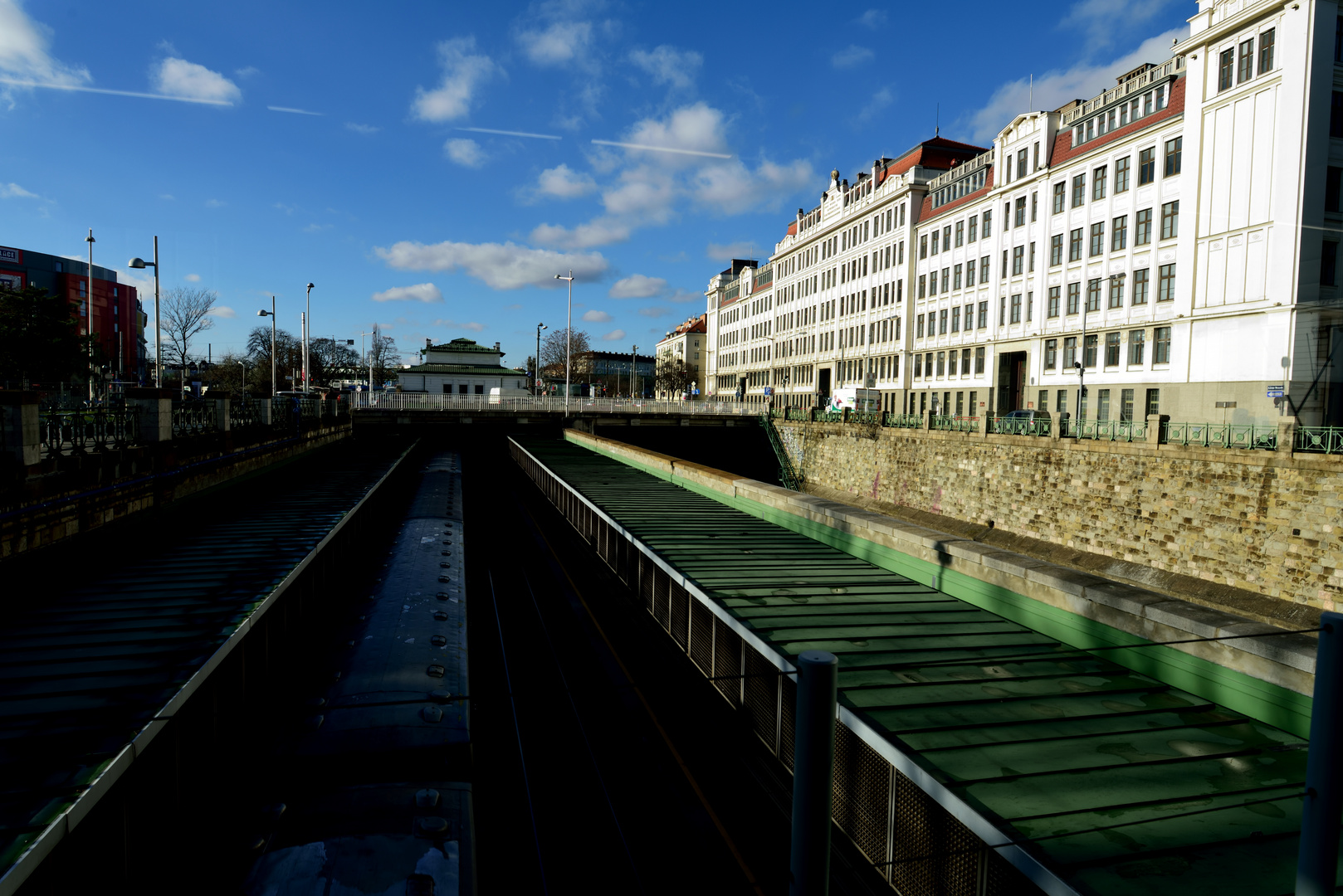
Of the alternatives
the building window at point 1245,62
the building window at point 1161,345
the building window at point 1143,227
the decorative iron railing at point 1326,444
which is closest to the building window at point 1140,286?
the building window at point 1143,227

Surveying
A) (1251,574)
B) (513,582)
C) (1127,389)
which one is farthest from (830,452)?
(513,582)

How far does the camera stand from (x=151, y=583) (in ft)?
31.1

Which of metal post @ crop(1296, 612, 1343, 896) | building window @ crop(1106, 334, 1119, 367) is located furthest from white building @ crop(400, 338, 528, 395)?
metal post @ crop(1296, 612, 1343, 896)

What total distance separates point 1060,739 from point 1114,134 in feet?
149

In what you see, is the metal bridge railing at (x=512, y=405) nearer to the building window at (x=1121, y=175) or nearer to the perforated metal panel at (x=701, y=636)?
the building window at (x=1121, y=175)

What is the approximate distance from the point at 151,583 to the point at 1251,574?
89.3 feet

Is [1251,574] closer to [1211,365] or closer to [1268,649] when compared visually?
[1211,365]

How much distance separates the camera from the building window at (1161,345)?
36.5 meters

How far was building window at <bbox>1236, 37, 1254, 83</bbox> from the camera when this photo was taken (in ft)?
103

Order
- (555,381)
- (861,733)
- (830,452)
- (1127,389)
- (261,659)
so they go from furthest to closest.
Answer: (555,381) < (830,452) < (1127,389) < (261,659) < (861,733)

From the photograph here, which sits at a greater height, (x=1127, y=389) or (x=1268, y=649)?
(x=1127, y=389)

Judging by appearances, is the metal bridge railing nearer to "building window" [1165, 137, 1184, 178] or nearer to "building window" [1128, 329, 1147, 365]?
"building window" [1128, 329, 1147, 365]

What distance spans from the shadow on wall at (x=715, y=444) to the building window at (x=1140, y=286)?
88.3 feet

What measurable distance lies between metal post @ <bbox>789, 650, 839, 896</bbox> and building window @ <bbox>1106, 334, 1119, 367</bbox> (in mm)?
43965
